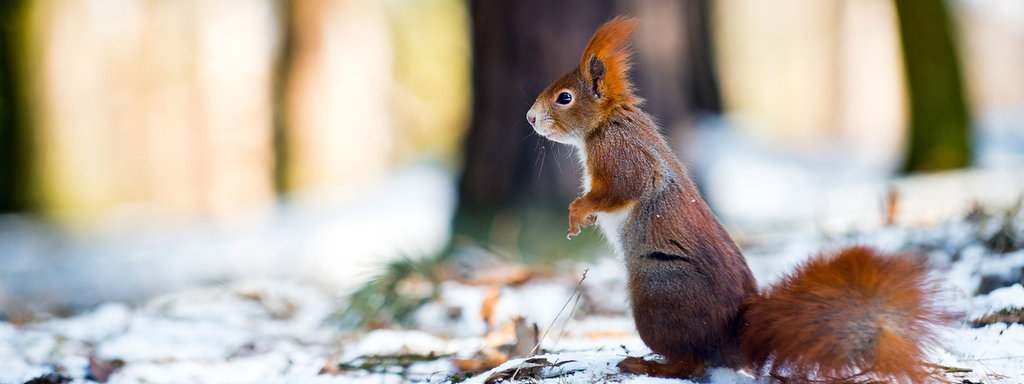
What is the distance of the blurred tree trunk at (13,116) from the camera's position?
12.0m

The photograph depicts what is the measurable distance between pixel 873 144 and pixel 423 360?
19025mm

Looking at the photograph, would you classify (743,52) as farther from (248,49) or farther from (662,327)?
(662,327)

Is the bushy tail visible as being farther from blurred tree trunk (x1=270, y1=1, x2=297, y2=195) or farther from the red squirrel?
blurred tree trunk (x1=270, y1=1, x2=297, y2=195)

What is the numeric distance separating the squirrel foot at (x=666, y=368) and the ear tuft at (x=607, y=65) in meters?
0.73

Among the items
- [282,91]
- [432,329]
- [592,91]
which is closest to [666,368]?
[592,91]

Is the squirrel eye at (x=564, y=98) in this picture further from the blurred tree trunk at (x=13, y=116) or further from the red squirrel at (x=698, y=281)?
the blurred tree trunk at (x=13, y=116)

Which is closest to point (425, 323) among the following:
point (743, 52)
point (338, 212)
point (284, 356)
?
point (284, 356)

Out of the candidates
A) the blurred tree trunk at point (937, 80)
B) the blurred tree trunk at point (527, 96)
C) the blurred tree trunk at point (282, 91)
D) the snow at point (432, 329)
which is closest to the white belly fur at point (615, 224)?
the snow at point (432, 329)

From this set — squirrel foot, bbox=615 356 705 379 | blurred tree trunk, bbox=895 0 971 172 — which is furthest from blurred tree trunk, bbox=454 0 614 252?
blurred tree trunk, bbox=895 0 971 172

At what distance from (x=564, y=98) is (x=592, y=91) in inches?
3.6

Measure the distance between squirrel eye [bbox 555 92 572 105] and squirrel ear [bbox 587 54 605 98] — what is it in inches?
2.8

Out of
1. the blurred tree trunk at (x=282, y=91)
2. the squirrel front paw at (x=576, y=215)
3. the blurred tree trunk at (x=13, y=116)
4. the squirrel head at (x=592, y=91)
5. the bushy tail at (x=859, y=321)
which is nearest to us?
the bushy tail at (x=859, y=321)

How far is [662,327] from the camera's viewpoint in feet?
7.11

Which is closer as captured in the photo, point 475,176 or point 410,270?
point 410,270
